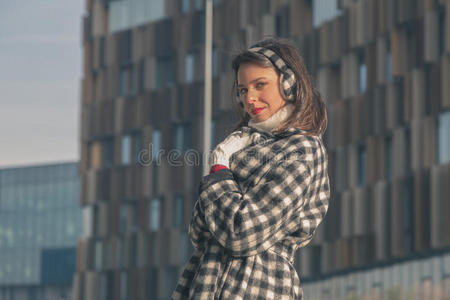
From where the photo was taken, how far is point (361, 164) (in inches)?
1239

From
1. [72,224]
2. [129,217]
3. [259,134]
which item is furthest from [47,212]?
[259,134]

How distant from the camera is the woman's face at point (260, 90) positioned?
3.48 metres

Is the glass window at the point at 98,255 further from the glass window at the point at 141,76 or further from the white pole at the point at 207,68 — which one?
the white pole at the point at 207,68

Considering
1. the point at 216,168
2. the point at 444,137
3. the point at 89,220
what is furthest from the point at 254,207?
the point at 89,220

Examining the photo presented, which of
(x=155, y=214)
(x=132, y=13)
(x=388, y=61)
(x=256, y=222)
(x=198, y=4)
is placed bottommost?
(x=155, y=214)

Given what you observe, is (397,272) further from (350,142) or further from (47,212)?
(47,212)

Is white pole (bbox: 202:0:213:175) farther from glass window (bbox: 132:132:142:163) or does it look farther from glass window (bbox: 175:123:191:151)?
glass window (bbox: 132:132:142:163)

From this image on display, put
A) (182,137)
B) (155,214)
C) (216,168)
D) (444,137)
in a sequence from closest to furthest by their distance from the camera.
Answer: (216,168) < (444,137) < (182,137) < (155,214)

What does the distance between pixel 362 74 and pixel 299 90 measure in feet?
92.9

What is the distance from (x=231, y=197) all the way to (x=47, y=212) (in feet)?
291

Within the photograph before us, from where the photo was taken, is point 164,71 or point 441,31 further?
point 164,71

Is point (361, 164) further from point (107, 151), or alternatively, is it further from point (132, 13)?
point (107, 151)

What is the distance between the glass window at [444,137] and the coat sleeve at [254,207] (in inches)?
912

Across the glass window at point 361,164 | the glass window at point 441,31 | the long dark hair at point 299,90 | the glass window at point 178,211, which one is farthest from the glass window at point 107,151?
the long dark hair at point 299,90
